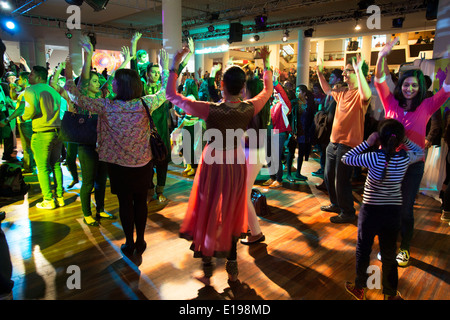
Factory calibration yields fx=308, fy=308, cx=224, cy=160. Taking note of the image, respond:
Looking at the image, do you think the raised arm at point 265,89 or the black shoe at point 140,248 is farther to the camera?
the black shoe at point 140,248

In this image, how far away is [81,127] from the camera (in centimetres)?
297

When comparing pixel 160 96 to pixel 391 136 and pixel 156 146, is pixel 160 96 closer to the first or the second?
pixel 156 146

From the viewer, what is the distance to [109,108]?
94.3 inches

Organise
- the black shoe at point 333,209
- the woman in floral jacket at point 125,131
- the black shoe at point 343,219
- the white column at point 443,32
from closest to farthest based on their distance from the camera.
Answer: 1. the woman in floral jacket at point 125,131
2. the black shoe at point 343,219
3. the black shoe at point 333,209
4. the white column at point 443,32

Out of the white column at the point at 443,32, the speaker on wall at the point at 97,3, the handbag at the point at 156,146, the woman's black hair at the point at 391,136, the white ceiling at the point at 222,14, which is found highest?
the white ceiling at the point at 222,14

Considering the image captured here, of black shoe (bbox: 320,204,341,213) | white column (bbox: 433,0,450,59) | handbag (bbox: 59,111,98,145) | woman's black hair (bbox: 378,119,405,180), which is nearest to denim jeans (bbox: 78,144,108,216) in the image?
handbag (bbox: 59,111,98,145)

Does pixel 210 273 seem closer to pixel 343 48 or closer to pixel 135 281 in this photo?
pixel 135 281

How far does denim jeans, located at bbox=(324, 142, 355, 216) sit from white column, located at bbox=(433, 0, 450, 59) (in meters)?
2.92

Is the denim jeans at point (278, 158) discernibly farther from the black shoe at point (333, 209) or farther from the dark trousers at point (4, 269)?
the dark trousers at point (4, 269)

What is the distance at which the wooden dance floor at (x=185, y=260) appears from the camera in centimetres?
231

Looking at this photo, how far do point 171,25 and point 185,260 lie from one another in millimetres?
6517

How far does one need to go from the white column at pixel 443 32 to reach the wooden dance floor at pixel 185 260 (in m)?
2.67

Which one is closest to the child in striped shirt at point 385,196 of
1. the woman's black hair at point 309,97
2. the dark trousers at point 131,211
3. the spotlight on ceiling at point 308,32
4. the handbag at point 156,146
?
the handbag at point 156,146

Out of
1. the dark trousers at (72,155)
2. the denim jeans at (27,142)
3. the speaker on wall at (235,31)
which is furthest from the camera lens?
the speaker on wall at (235,31)
